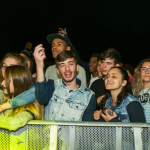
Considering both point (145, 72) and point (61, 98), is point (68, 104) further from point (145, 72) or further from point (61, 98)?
point (145, 72)

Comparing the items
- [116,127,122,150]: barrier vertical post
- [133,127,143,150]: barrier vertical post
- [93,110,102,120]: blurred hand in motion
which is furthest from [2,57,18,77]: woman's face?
[133,127,143,150]: barrier vertical post

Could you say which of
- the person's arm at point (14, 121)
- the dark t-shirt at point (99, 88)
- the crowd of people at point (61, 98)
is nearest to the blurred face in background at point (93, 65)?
the dark t-shirt at point (99, 88)

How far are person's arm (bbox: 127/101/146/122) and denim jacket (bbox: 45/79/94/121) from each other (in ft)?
1.49

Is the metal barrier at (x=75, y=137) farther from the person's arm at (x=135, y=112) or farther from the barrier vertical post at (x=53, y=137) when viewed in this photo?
the person's arm at (x=135, y=112)

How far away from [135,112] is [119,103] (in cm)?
23

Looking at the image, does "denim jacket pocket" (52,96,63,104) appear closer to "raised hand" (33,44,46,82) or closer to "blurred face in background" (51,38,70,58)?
"raised hand" (33,44,46,82)

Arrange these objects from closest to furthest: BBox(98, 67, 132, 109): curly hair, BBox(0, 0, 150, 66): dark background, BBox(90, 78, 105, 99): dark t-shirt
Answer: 1. BBox(98, 67, 132, 109): curly hair
2. BBox(90, 78, 105, 99): dark t-shirt
3. BBox(0, 0, 150, 66): dark background

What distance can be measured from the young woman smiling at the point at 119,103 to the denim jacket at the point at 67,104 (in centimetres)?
20

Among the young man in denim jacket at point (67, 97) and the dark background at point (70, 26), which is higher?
the dark background at point (70, 26)

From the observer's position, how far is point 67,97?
171cm

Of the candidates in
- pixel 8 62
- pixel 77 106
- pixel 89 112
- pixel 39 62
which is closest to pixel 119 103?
pixel 89 112

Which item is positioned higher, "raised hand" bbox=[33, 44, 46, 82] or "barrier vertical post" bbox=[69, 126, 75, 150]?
"raised hand" bbox=[33, 44, 46, 82]

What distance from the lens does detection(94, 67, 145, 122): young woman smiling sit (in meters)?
1.51

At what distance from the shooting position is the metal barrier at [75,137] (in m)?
1.27
